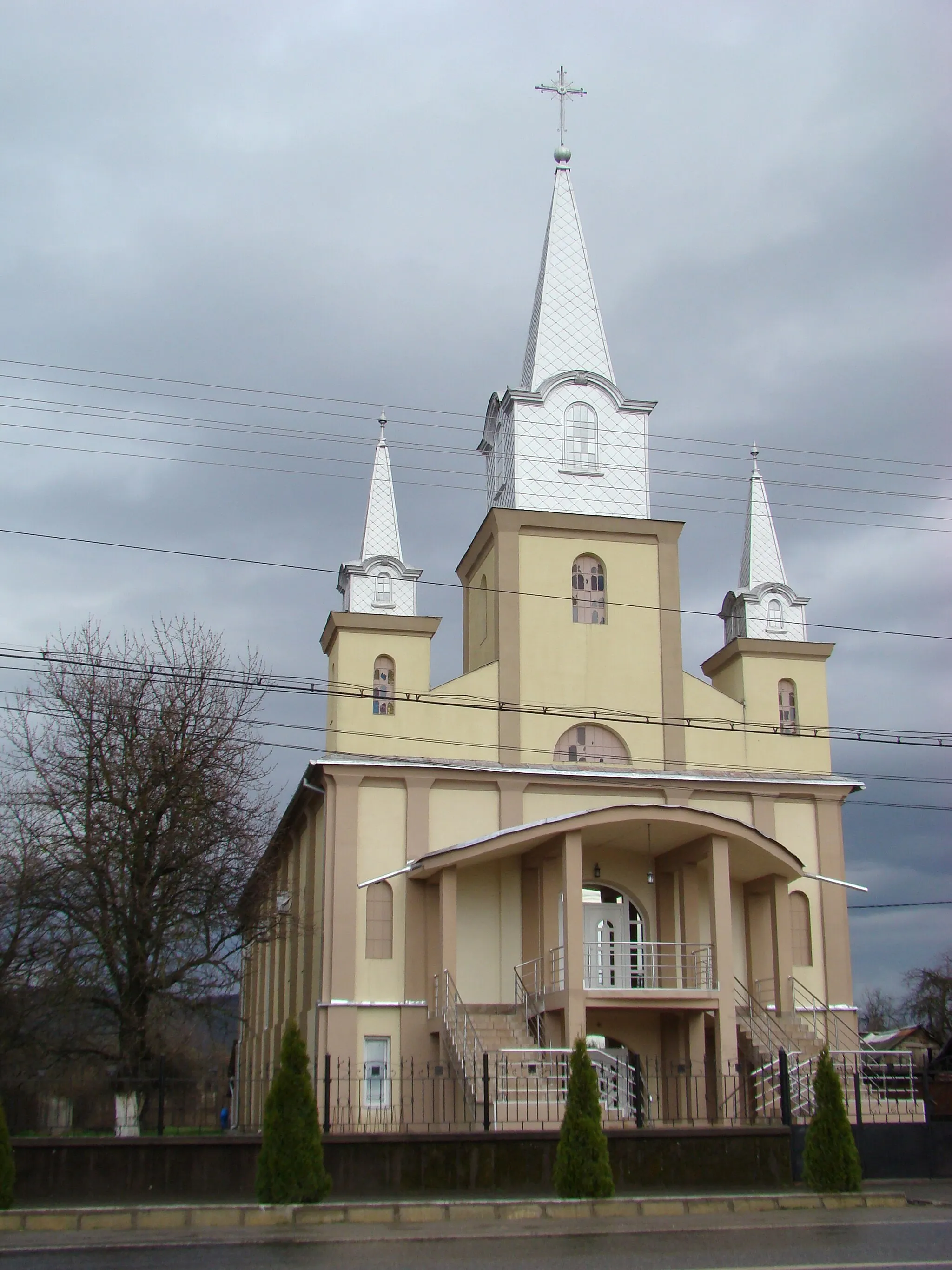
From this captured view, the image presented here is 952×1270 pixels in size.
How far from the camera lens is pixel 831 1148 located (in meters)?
17.7

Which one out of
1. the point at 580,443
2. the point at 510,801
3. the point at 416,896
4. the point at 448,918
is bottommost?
the point at 448,918

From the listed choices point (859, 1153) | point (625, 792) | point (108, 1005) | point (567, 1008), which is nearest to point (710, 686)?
point (625, 792)

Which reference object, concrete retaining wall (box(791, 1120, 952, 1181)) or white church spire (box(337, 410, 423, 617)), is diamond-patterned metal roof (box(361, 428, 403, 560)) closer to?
white church spire (box(337, 410, 423, 617))

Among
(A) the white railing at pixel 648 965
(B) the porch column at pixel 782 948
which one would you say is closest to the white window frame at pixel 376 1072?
(A) the white railing at pixel 648 965

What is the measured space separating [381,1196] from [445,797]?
10.5m

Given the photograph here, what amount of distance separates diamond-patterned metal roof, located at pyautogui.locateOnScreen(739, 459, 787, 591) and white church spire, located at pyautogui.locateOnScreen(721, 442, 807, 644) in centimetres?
1

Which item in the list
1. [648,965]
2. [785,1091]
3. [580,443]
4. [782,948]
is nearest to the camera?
[785,1091]

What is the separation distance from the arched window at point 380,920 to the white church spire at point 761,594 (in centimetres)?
959

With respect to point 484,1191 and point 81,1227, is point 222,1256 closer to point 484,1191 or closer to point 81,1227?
point 81,1227

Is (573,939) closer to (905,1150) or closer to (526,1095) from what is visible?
(526,1095)

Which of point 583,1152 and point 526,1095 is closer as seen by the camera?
point 583,1152

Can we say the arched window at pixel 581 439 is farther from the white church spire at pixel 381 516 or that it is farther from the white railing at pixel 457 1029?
the white railing at pixel 457 1029

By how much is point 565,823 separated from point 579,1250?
11574 millimetres

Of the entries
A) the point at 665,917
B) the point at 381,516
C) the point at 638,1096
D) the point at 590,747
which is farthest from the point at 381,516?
the point at 638,1096
